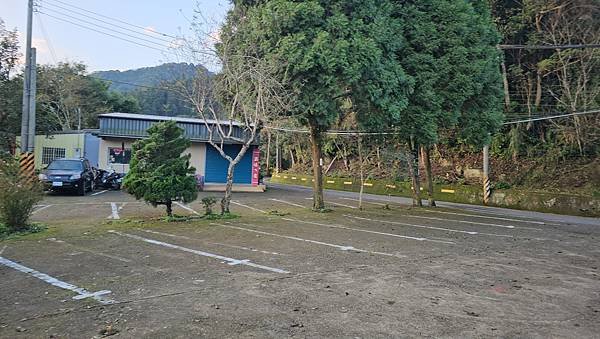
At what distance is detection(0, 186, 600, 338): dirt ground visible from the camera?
4566 millimetres

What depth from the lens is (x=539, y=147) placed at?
2477cm

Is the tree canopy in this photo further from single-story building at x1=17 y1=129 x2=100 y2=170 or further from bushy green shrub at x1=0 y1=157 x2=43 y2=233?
single-story building at x1=17 y1=129 x2=100 y2=170

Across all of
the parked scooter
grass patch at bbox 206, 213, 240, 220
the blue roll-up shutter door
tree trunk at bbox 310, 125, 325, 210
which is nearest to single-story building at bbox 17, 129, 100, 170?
the parked scooter

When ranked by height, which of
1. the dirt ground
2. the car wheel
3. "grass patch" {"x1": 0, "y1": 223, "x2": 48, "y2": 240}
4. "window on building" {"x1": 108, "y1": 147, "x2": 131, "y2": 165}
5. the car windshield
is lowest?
the dirt ground

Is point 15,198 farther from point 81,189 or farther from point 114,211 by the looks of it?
point 81,189

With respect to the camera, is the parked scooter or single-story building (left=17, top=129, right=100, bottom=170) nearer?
the parked scooter

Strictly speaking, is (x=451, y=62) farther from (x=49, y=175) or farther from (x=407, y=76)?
(x=49, y=175)

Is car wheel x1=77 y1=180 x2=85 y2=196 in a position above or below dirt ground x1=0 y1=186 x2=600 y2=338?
above

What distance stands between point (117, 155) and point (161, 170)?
16.4 meters

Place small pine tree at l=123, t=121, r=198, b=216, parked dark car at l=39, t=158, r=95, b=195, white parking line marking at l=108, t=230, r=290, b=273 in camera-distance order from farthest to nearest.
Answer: parked dark car at l=39, t=158, r=95, b=195 → small pine tree at l=123, t=121, r=198, b=216 → white parking line marking at l=108, t=230, r=290, b=273

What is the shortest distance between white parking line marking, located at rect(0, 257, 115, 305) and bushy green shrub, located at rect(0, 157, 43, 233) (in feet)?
8.75

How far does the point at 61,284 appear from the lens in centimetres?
593

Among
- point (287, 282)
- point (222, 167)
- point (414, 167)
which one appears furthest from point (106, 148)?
point (287, 282)

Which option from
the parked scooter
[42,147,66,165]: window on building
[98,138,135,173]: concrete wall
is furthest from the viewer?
[42,147,66,165]: window on building
